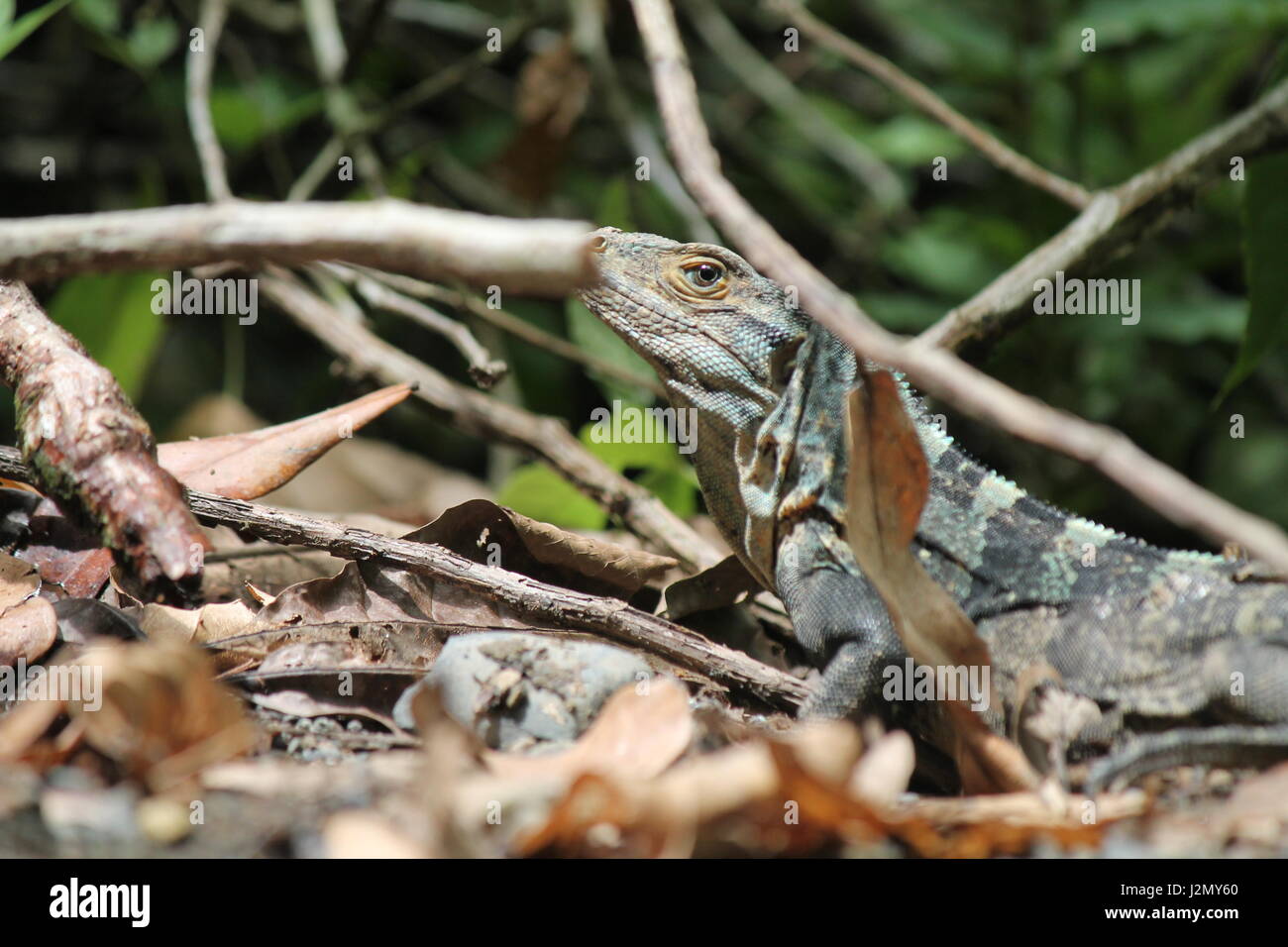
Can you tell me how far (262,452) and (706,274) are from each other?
205cm

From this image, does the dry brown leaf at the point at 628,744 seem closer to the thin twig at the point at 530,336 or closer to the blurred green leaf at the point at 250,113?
the thin twig at the point at 530,336

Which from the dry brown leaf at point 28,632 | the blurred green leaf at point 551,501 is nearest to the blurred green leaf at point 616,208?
the blurred green leaf at point 551,501

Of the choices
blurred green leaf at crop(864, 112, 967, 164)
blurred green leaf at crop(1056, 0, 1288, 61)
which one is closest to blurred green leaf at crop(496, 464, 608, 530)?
blurred green leaf at crop(864, 112, 967, 164)

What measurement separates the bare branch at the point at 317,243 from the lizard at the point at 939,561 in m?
1.20

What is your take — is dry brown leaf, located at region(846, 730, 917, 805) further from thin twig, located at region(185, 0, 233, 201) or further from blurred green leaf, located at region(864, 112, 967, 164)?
blurred green leaf, located at region(864, 112, 967, 164)

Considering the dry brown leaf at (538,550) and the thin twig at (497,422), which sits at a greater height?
the thin twig at (497,422)

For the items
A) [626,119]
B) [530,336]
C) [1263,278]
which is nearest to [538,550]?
[530,336]

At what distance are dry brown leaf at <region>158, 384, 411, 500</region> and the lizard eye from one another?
136 centimetres

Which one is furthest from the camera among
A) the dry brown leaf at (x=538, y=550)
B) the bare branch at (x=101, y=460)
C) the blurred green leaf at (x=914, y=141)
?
the blurred green leaf at (x=914, y=141)

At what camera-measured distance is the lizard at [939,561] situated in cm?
400

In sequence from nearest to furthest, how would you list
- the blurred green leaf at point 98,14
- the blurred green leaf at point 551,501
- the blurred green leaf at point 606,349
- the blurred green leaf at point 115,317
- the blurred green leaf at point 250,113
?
the blurred green leaf at point 551,501 → the blurred green leaf at point 606,349 → the blurred green leaf at point 115,317 → the blurred green leaf at point 98,14 → the blurred green leaf at point 250,113

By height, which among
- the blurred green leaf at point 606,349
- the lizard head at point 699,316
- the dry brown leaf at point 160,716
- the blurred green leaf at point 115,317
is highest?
the blurred green leaf at point 115,317

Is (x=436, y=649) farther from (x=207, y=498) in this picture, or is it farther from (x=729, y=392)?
(x=729, y=392)

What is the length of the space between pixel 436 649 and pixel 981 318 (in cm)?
329
